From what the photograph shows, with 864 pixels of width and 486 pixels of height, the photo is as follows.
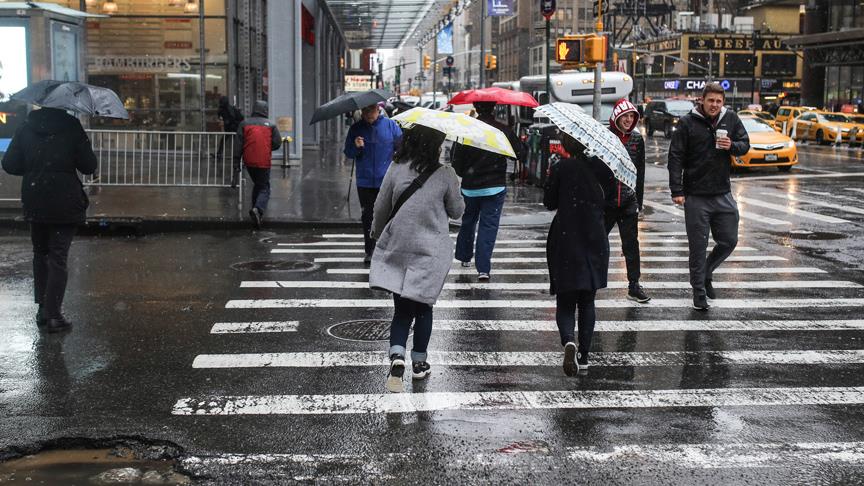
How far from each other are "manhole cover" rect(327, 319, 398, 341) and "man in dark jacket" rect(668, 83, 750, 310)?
2.91 meters

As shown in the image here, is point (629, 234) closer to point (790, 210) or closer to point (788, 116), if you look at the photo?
point (790, 210)

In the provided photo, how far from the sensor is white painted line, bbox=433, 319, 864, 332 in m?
8.09

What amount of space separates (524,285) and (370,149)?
243 cm

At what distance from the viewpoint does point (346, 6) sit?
37.1 m

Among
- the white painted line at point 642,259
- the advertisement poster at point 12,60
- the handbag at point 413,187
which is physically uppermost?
the advertisement poster at point 12,60

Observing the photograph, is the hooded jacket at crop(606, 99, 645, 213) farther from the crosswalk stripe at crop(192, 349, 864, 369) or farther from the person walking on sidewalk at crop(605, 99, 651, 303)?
the crosswalk stripe at crop(192, 349, 864, 369)

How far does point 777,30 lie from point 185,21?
289 ft

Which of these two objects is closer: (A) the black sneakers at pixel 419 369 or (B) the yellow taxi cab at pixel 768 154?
(A) the black sneakers at pixel 419 369

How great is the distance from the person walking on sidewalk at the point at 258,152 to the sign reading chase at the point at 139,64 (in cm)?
1237

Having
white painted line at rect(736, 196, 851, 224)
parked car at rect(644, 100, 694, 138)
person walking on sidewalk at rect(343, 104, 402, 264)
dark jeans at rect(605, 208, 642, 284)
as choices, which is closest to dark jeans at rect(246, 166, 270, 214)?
person walking on sidewalk at rect(343, 104, 402, 264)

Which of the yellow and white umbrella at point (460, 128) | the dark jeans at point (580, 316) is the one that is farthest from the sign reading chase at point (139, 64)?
the dark jeans at point (580, 316)

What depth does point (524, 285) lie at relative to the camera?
397 inches

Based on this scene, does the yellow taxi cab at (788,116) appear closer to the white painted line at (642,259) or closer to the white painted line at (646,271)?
the white painted line at (642,259)

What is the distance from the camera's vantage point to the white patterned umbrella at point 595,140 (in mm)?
6312
